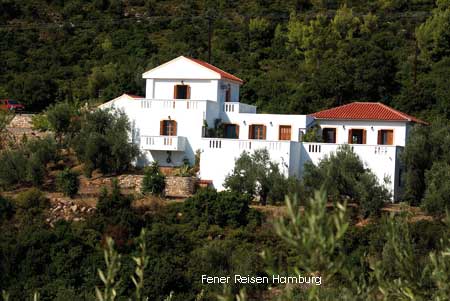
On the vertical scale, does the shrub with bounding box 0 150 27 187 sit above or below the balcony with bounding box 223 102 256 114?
below

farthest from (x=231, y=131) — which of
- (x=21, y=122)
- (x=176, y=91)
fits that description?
(x=21, y=122)

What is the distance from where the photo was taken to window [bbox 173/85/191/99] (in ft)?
135

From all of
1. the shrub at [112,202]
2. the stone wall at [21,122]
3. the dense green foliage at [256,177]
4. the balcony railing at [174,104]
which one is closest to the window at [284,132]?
the dense green foliage at [256,177]

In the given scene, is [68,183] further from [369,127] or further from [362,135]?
[369,127]

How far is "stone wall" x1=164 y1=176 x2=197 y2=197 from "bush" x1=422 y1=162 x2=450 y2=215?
9.19 m

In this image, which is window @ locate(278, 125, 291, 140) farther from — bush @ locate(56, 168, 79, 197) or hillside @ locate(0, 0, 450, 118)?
A: hillside @ locate(0, 0, 450, 118)

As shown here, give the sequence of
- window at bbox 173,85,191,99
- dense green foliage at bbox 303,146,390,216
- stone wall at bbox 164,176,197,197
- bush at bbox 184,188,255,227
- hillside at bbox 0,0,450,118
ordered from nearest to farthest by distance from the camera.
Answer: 1. bush at bbox 184,188,255,227
2. dense green foliage at bbox 303,146,390,216
3. stone wall at bbox 164,176,197,197
4. window at bbox 173,85,191,99
5. hillside at bbox 0,0,450,118

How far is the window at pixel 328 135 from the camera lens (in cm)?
4038

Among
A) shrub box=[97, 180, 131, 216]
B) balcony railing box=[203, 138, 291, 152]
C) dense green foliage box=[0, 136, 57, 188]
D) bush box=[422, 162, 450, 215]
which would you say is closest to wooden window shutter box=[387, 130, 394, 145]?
bush box=[422, 162, 450, 215]

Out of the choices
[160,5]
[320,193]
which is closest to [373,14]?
[160,5]

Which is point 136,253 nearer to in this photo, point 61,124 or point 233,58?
point 61,124

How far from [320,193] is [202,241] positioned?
2616 centimetres

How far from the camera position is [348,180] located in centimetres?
3566

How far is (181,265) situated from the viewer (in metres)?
33.2
